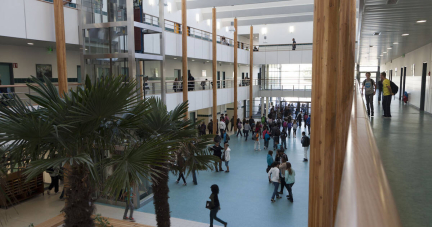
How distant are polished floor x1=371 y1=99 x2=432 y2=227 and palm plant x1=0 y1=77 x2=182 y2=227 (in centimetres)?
363

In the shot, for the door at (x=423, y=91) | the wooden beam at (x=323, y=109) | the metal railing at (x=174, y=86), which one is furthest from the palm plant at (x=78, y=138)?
the door at (x=423, y=91)

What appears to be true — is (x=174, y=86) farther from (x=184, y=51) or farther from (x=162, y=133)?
(x=162, y=133)

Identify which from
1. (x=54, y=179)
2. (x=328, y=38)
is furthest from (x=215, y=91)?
(x=328, y=38)

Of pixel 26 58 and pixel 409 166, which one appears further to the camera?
pixel 26 58

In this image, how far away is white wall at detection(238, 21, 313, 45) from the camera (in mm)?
35250

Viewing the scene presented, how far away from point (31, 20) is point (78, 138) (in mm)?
7128

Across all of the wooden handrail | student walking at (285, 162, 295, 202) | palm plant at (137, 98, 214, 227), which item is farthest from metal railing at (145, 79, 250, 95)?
the wooden handrail

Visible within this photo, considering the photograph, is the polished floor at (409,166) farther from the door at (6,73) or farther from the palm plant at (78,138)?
the door at (6,73)

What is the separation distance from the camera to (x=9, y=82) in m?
12.6

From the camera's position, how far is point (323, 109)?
8.21 ft

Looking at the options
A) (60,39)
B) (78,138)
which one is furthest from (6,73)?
(78,138)

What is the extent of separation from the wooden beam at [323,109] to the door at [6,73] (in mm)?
13543

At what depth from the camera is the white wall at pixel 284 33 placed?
35.2 metres

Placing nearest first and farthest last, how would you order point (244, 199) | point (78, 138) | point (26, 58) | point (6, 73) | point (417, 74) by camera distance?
point (78, 138) < point (244, 199) < point (6, 73) < point (26, 58) < point (417, 74)
